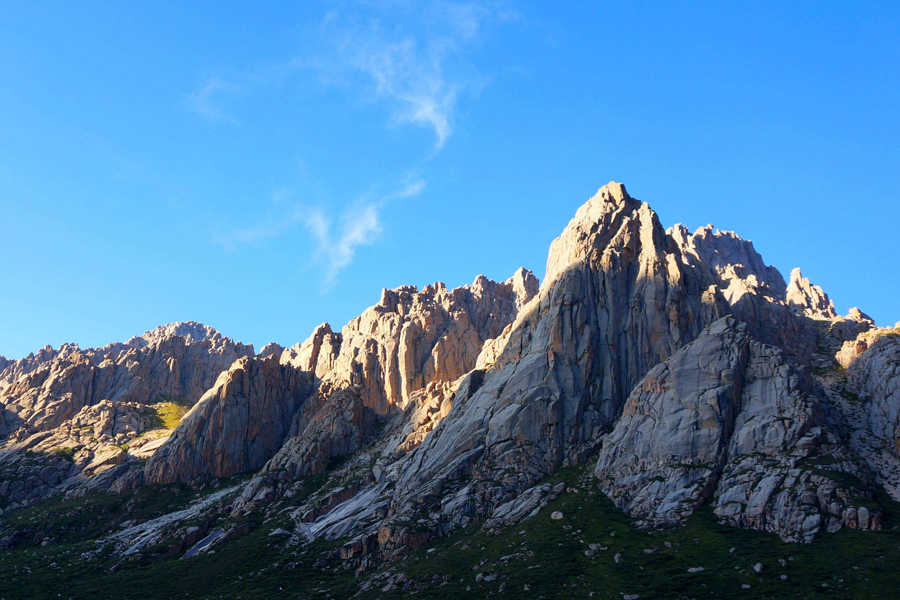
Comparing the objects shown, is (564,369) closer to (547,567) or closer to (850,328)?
(547,567)

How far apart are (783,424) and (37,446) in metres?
208

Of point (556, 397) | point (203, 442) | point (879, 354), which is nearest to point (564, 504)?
point (556, 397)

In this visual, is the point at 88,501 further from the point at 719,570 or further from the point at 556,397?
the point at 719,570

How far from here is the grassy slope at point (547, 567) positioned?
69938 millimetres

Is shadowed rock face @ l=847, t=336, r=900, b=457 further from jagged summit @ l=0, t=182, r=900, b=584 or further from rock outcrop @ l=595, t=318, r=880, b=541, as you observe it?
rock outcrop @ l=595, t=318, r=880, b=541

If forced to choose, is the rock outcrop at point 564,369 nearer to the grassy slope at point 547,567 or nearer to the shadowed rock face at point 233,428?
the grassy slope at point 547,567

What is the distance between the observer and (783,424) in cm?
9625

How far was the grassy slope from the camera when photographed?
229 ft

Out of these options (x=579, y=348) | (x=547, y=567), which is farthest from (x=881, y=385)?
(x=547, y=567)

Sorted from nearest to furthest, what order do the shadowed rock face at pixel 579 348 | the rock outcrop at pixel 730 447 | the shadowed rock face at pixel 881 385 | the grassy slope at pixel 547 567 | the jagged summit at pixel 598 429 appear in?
the grassy slope at pixel 547 567
the rock outcrop at pixel 730 447
the jagged summit at pixel 598 429
the shadowed rock face at pixel 881 385
the shadowed rock face at pixel 579 348

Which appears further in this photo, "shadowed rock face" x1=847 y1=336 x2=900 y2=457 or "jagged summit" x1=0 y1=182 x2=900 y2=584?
"shadowed rock face" x1=847 y1=336 x2=900 y2=457

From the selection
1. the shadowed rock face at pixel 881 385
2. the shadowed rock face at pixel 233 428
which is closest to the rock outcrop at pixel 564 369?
the shadowed rock face at pixel 881 385

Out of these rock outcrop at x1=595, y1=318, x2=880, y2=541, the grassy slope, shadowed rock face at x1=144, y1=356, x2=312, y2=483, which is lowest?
the grassy slope

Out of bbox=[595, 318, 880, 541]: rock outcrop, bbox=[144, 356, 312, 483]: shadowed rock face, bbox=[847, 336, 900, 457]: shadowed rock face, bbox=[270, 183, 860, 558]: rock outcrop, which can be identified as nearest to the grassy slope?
bbox=[595, 318, 880, 541]: rock outcrop
